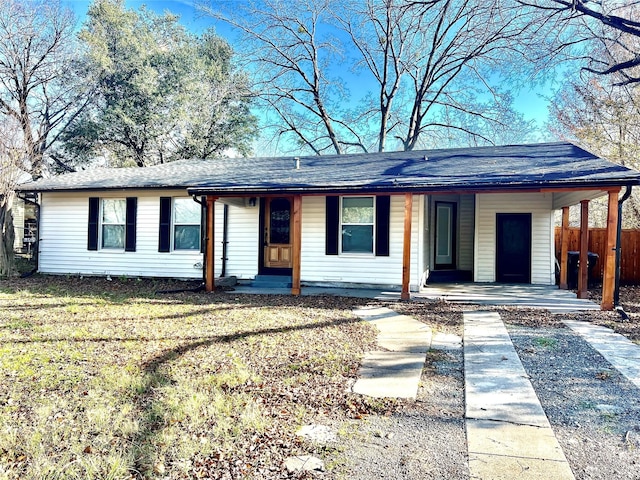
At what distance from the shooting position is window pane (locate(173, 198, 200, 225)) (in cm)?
1092

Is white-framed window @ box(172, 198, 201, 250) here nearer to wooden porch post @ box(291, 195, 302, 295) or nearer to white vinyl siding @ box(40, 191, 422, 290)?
white vinyl siding @ box(40, 191, 422, 290)

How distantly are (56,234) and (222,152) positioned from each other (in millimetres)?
11907

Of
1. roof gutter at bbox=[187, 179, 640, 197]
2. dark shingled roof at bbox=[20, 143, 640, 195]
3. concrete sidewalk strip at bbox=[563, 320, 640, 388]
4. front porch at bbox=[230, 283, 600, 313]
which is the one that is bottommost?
concrete sidewalk strip at bbox=[563, 320, 640, 388]

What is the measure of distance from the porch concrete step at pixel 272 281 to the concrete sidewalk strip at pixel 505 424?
6.01 m

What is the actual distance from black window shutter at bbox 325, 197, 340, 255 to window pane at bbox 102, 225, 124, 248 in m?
5.93

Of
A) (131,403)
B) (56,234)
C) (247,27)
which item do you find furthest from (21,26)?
(131,403)

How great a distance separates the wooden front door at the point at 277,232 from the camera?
10.6m

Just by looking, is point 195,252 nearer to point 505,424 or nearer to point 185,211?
point 185,211

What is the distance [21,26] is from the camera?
1770 cm

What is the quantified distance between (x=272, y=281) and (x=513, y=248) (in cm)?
651

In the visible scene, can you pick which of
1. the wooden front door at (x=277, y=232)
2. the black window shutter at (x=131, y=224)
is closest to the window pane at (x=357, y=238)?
the wooden front door at (x=277, y=232)

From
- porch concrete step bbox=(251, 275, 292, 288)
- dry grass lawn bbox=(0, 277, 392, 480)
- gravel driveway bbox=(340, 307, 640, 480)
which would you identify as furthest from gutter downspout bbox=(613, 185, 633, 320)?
porch concrete step bbox=(251, 275, 292, 288)

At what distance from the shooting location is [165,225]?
11055mm

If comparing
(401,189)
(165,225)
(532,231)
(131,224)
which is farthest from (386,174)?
(131,224)
